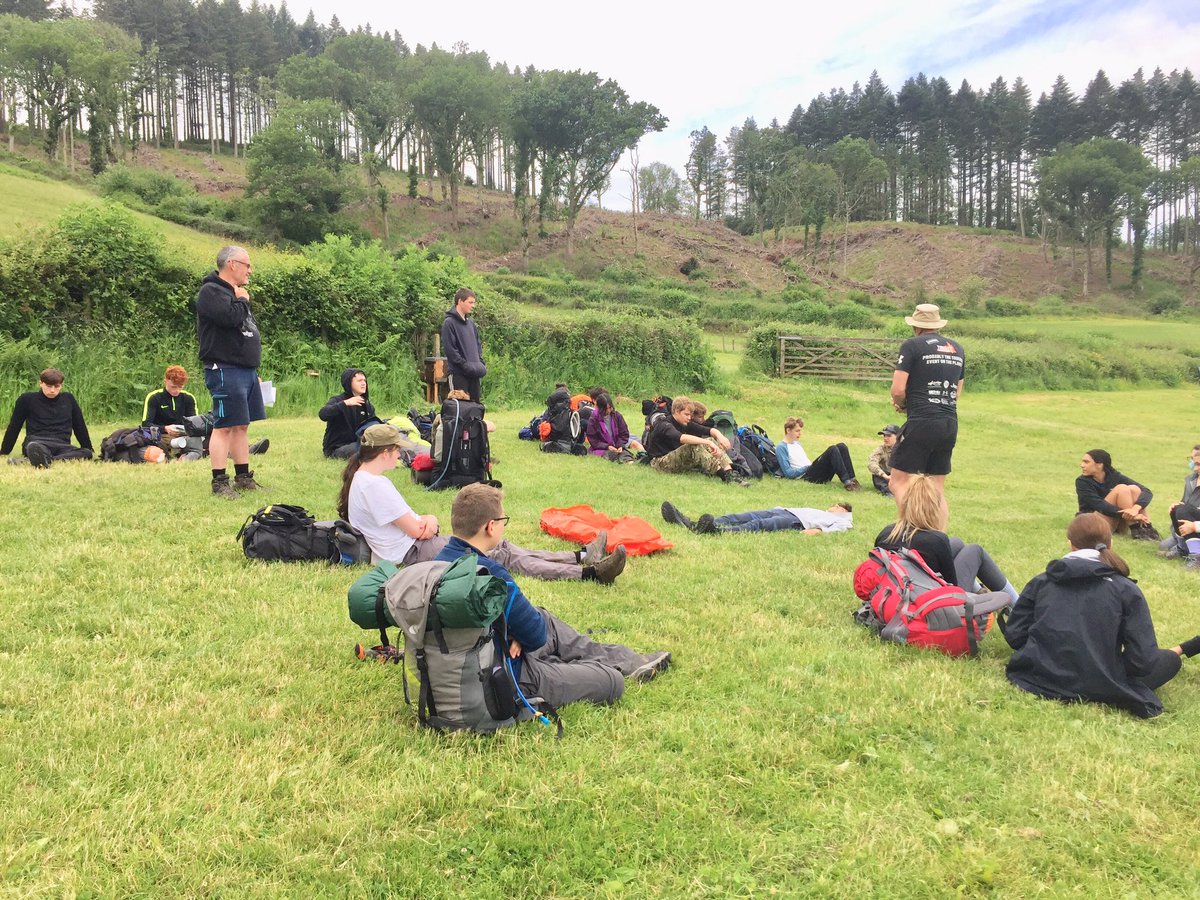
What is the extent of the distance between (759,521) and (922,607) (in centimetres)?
319

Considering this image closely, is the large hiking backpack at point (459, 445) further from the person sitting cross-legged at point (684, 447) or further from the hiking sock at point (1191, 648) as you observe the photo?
the hiking sock at point (1191, 648)

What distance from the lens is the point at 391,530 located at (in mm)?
5246

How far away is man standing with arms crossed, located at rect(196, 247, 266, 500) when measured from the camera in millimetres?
6832

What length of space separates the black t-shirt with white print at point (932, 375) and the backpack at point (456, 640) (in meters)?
4.90

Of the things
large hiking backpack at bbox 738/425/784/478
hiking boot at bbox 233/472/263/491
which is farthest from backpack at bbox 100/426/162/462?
large hiking backpack at bbox 738/425/784/478

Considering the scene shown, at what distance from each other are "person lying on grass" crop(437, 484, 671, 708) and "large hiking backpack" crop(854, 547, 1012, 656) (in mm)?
1901

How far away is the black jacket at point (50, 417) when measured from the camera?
8602 millimetres

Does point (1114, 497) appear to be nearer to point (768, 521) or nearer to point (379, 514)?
point (768, 521)

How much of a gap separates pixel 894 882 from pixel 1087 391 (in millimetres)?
32630

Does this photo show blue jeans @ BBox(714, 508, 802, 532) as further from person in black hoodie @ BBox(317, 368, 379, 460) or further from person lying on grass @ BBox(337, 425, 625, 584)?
person in black hoodie @ BBox(317, 368, 379, 460)

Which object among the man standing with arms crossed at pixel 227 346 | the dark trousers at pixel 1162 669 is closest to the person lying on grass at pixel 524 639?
the dark trousers at pixel 1162 669

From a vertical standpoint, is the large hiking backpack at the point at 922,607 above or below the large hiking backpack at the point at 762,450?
below

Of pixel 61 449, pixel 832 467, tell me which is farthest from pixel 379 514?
pixel 832 467

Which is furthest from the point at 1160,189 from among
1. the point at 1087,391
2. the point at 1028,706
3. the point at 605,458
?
the point at 1028,706
